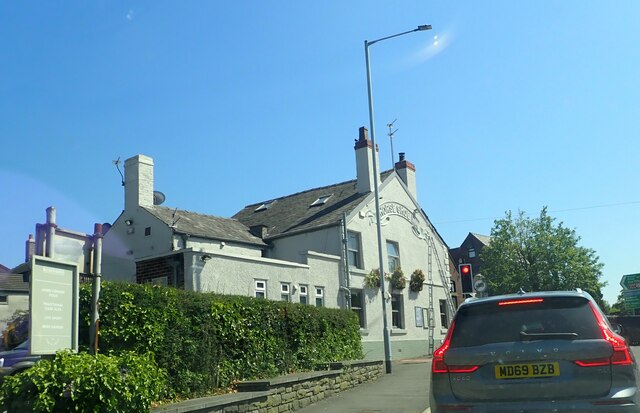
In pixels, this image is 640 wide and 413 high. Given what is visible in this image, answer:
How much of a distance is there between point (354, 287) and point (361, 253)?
1.73m

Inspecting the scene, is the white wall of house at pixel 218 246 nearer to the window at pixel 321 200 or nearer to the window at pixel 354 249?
the window at pixel 354 249

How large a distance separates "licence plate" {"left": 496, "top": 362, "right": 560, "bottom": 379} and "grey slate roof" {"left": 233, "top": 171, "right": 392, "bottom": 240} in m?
20.1

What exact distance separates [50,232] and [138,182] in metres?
17.5

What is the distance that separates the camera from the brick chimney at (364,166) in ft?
94.3

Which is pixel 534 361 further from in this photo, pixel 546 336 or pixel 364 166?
pixel 364 166

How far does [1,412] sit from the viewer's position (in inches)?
271

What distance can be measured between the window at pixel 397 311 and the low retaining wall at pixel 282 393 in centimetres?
1165

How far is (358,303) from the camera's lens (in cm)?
2625

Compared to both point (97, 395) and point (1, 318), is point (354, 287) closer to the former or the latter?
point (1, 318)

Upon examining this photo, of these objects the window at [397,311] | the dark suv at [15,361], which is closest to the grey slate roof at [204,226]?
the window at [397,311]

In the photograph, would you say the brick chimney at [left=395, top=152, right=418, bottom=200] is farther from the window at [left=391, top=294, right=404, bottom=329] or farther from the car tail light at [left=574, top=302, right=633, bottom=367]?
the car tail light at [left=574, top=302, right=633, bottom=367]

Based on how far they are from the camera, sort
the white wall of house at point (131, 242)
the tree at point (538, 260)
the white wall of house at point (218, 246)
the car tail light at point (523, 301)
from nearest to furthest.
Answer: the car tail light at point (523, 301), the white wall of house at point (218, 246), the white wall of house at point (131, 242), the tree at point (538, 260)

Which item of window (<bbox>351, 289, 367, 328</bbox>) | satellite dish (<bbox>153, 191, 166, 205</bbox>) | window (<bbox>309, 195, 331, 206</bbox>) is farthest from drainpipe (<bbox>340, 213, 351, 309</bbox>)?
satellite dish (<bbox>153, 191, 166, 205</bbox>)

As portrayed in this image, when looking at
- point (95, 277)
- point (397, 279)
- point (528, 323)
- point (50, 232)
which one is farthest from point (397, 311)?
point (528, 323)
